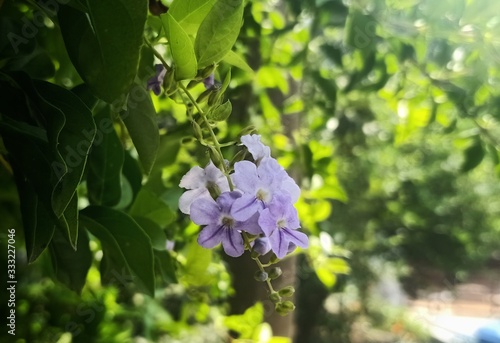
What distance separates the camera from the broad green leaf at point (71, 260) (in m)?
0.39

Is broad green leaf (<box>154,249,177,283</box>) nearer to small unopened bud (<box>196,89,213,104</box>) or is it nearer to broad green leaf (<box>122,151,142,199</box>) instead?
broad green leaf (<box>122,151,142,199</box>)

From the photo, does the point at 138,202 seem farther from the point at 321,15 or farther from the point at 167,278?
the point at 321,15

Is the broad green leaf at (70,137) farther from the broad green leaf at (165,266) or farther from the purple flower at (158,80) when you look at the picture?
the broad green leaf at (165,266)

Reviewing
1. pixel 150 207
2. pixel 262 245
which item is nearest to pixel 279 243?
pixel 262 245

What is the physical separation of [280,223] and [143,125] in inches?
3.9

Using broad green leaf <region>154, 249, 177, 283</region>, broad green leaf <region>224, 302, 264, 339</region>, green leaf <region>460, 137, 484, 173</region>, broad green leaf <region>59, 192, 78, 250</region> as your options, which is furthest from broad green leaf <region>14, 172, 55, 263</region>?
green leaf <region>460, 137, 484, 173</region>

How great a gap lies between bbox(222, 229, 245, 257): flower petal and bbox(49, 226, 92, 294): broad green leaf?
0.17m

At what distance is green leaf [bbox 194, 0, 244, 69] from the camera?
27 centimetres

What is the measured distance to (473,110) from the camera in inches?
27.4

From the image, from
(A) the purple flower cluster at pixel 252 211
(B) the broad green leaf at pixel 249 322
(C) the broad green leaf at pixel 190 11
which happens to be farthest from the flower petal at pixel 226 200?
(B) the broad green leaf at pixel 249 322

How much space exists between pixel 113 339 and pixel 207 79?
68 centimetres

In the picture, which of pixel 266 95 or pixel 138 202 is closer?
pixel 138 202

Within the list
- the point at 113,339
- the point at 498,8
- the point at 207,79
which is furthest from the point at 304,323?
the point at 207,79

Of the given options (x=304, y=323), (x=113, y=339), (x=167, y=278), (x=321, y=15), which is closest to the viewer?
(x=167, y=278)
